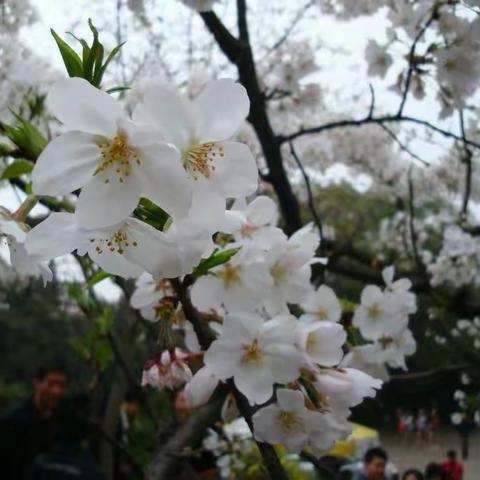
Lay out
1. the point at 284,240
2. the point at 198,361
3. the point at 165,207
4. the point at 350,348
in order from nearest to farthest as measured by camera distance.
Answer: the point at 165,207, the point at 284,240, the point at 198,361, the point at 350,348

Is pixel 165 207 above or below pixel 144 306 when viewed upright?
below

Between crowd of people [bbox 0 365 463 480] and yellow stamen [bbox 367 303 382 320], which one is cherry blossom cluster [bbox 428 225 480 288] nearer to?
crowd of people [bbox 0 365 463 480]

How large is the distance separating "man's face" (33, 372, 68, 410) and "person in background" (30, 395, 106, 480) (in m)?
0.05

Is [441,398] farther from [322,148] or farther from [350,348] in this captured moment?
[350,348]

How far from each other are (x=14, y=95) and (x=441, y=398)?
11800 mm

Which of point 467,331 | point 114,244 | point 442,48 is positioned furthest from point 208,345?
point 467,331

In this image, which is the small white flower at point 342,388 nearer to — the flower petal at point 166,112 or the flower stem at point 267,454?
the flower stem at point 267,454

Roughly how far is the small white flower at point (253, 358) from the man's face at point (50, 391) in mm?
2813

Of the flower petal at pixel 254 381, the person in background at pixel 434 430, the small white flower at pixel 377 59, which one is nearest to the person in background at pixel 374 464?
the small white flower at pixel 377 59

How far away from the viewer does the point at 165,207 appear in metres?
0.72

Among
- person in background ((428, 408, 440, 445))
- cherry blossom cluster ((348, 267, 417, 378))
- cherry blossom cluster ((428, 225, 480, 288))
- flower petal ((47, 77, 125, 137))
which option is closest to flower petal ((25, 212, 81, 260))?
flower petal ((47, 77, 125, 137))

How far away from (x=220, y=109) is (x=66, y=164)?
0.59ft

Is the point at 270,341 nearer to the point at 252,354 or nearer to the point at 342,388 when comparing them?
the point at 252,354

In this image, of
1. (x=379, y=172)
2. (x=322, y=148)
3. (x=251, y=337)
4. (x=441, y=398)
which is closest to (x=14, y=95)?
(x=251, y=337)
